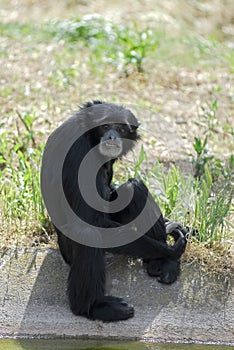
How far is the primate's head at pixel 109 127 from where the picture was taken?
707 centimetres

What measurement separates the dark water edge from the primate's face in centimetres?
165

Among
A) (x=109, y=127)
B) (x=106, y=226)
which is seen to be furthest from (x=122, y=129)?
(x=106, y=226)

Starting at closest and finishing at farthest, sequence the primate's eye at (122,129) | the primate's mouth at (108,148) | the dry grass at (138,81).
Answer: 1. the primate's mouth at (108,148)
2. the primate's eye at (122,129)
3. the dry grass at (138,81)

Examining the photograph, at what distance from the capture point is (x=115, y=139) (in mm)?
7105

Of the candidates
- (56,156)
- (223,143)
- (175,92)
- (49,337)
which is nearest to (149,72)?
(175,92)

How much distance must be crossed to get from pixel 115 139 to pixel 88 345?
5.96 ft

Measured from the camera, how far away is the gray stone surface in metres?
6.61

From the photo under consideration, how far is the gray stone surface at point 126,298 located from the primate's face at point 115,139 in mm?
1009

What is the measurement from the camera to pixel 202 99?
11914mm

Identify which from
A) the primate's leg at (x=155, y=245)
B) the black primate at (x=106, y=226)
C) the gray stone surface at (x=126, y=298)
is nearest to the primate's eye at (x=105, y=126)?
the black primate at (x=106, y=226)

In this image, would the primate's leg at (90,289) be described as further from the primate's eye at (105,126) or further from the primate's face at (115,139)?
the primate's eye at (105,126)

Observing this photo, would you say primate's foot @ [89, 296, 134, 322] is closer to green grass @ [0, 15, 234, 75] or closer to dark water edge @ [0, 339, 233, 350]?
dark water edge @ [0, 339, 233, 350]

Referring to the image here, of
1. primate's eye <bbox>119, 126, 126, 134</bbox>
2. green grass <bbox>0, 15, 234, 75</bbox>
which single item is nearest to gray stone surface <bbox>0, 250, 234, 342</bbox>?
primate's eye <bbox>119, 126, 126, 134</bbox>

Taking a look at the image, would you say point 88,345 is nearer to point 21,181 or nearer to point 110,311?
point 110,311
